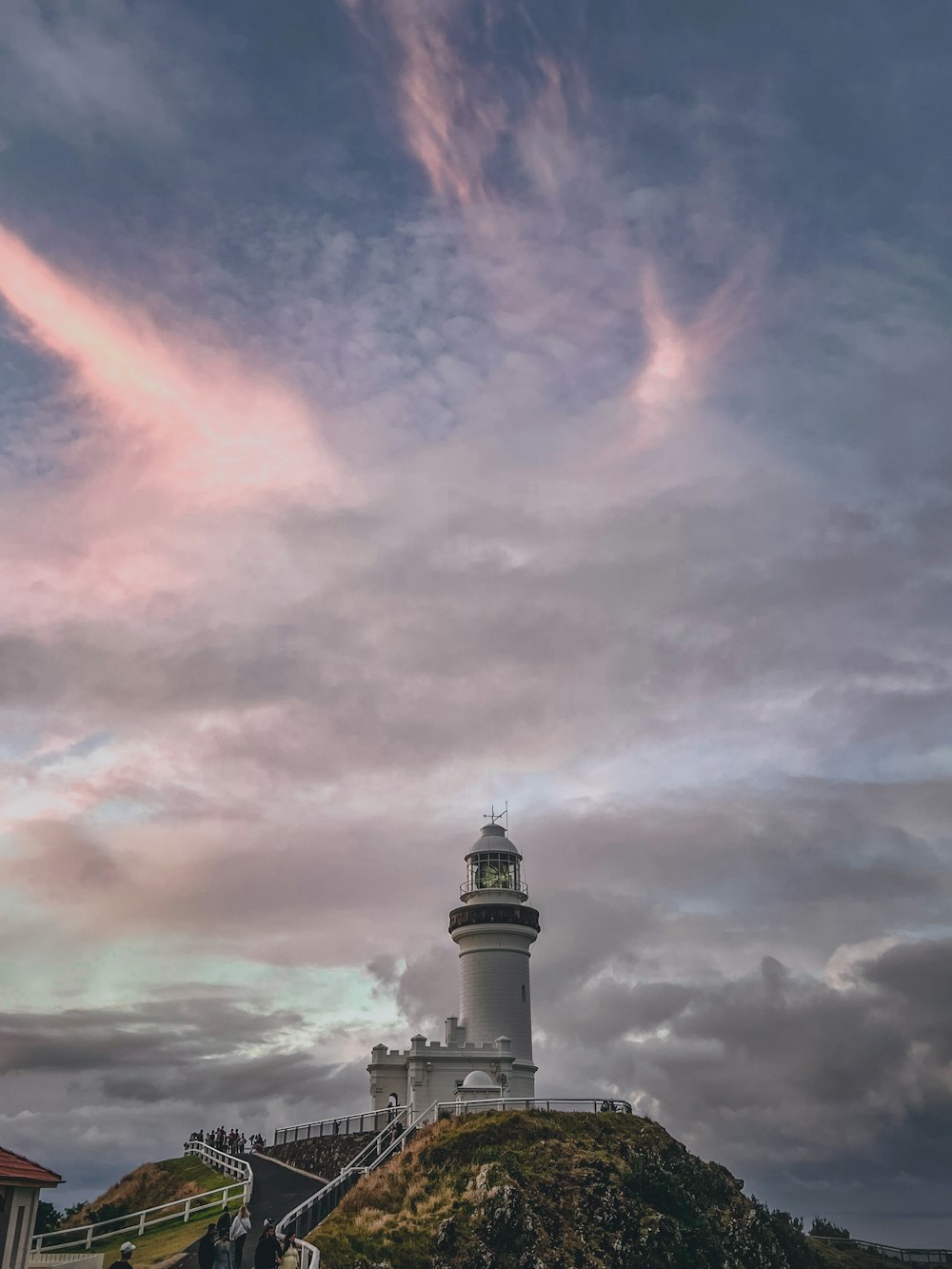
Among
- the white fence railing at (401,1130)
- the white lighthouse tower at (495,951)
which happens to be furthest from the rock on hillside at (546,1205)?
the white lighthouse tower at (495,951)

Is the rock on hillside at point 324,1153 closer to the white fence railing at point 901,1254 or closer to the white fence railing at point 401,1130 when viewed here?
the white fence railing at point 401,1130

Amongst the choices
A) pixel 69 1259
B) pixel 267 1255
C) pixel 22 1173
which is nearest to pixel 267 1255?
pixel 267 1255

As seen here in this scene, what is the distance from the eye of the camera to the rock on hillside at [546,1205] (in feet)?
118

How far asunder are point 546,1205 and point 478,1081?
12.6m

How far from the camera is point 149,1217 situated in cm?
4134

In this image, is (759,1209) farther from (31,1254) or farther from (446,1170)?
(31,1254)

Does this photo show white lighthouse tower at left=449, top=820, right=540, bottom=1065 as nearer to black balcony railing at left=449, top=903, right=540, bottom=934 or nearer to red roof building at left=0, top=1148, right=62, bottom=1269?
black balcony railing at left=449, top=903, right=540, bottom=934

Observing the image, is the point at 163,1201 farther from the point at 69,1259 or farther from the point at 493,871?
the point at 493,871

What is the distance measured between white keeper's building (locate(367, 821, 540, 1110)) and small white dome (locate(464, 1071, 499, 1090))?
47mm

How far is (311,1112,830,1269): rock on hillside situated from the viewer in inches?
1420

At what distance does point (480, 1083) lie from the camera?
5131 cm

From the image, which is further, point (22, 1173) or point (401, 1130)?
point (401, 1130)

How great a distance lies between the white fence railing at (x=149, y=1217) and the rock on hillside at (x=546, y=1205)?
14.6 ft

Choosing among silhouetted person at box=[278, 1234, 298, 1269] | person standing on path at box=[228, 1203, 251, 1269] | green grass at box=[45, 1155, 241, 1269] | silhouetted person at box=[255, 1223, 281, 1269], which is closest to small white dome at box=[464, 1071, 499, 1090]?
green grass at box=[45, 1155, 241, 1269]
